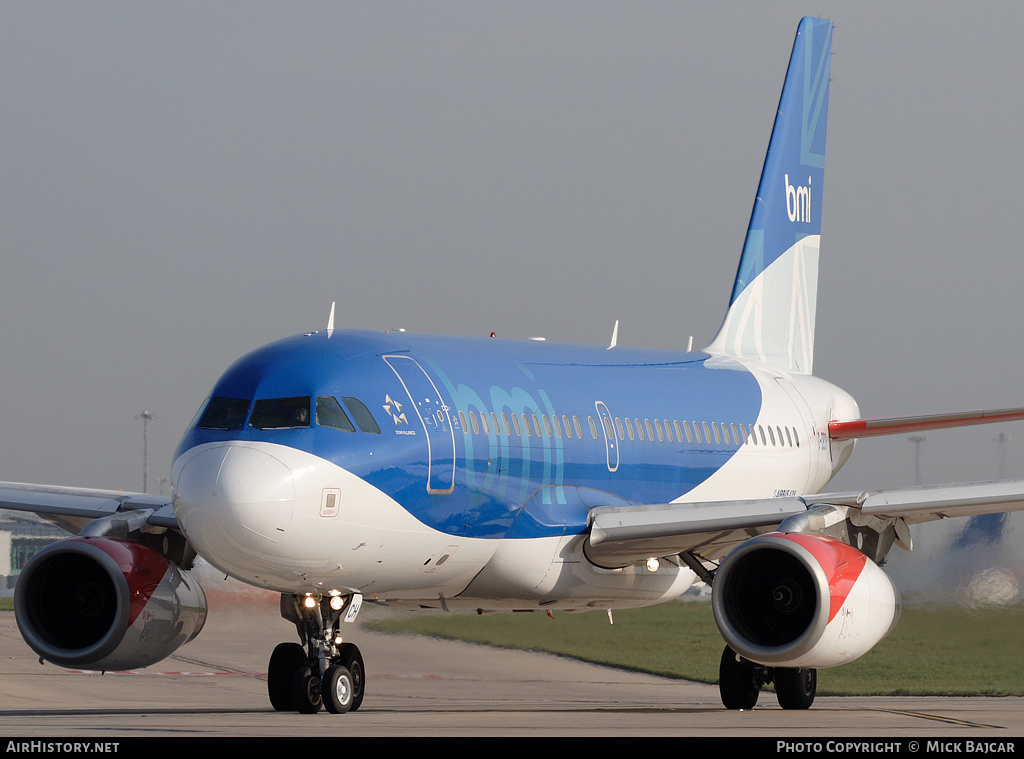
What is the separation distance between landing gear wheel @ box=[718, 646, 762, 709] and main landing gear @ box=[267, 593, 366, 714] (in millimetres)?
5063

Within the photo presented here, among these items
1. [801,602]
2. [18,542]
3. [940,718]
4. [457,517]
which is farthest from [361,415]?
[18,542]

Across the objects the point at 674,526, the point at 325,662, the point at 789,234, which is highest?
the point at 789,234

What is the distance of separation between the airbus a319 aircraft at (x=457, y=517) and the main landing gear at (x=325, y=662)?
0.03 metres

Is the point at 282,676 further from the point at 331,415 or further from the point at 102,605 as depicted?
the point at 331,415

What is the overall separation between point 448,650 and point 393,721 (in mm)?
9535

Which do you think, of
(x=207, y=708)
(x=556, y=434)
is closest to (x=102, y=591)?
(x=207, y=708)

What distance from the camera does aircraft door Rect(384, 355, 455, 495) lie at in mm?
16391

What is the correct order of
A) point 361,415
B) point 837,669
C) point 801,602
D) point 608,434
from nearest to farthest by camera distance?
point 361,415, point 801,602, point 608,434, point 837,669

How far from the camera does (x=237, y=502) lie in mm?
14555

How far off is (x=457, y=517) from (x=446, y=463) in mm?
581

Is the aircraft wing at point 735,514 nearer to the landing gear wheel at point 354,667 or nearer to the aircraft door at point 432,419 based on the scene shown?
the aircraft door at point 432,419

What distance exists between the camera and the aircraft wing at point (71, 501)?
61.9ft
